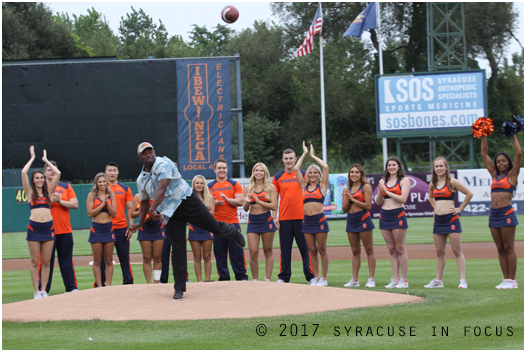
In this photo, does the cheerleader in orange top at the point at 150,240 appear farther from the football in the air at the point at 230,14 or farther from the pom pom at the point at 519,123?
the football in the air at the point at 230,14

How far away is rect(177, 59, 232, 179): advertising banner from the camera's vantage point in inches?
983

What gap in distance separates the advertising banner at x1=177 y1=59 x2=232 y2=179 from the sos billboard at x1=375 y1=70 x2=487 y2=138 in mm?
8161

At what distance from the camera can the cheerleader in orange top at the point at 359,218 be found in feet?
29.1

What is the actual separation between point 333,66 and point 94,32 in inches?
1167

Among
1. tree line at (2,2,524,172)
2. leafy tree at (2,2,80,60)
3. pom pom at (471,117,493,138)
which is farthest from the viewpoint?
tree line at (2,2,524,172)

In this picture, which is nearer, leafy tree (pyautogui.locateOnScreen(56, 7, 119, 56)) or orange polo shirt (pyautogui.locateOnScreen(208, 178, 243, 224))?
orange polo shirt (pyautogui.locateOnScreen(208, 178, 243, 224))

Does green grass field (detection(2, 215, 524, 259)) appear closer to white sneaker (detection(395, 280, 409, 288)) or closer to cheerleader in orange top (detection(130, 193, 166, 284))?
cheerleader in orange top (detection(130, 193, 166, 284))

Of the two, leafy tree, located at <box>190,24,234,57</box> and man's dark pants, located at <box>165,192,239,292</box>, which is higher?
leafy tree, located at <box>190,24,234,57</box>

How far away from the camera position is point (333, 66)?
4881 cm

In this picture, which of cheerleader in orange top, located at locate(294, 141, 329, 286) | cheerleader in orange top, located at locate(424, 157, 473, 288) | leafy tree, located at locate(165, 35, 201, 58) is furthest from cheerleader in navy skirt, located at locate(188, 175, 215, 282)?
leafy tree, located at locate(165, 35, 201, 58)

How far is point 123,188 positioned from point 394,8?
133ft

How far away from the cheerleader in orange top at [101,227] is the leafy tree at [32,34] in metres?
31.8

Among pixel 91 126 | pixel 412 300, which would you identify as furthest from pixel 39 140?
pixel 412 300

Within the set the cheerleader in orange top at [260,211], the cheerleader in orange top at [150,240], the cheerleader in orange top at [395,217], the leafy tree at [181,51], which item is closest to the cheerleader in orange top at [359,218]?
the cheerleader in orange top at [395,217]
